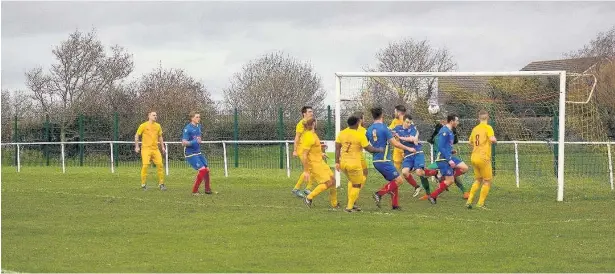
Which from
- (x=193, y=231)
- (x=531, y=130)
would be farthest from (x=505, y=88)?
(x=193, y=231)

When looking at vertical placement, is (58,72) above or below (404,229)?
above

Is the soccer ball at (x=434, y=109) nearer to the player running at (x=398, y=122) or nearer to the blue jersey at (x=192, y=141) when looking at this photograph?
the player running at (x=398, y=122)

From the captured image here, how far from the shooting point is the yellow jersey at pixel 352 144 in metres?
16.8

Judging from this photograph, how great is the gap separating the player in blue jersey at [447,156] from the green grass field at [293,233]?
17.8 inches

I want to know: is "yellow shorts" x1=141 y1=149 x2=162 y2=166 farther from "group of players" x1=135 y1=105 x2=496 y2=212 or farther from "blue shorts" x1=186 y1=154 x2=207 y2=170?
"group of players" x1=135 y1=105 x2=496 y2=212

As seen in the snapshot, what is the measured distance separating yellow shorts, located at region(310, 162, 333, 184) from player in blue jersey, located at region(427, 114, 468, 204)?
2618 millimetres

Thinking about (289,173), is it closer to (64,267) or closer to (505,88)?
(505,88)

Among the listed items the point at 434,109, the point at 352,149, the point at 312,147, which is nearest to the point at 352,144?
the point at 352,149

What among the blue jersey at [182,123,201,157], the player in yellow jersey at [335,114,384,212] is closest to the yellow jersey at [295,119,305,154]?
the player in yellow jersey at [335,114,384,212]

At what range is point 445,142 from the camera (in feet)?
62.3

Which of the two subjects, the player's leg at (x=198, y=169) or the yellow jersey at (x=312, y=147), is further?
the player's leg at (x=198, y=169)

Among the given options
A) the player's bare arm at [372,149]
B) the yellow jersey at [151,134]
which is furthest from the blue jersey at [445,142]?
the yellow jersey at [151,134]

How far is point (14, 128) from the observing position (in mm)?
39000

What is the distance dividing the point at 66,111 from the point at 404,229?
2980cm
